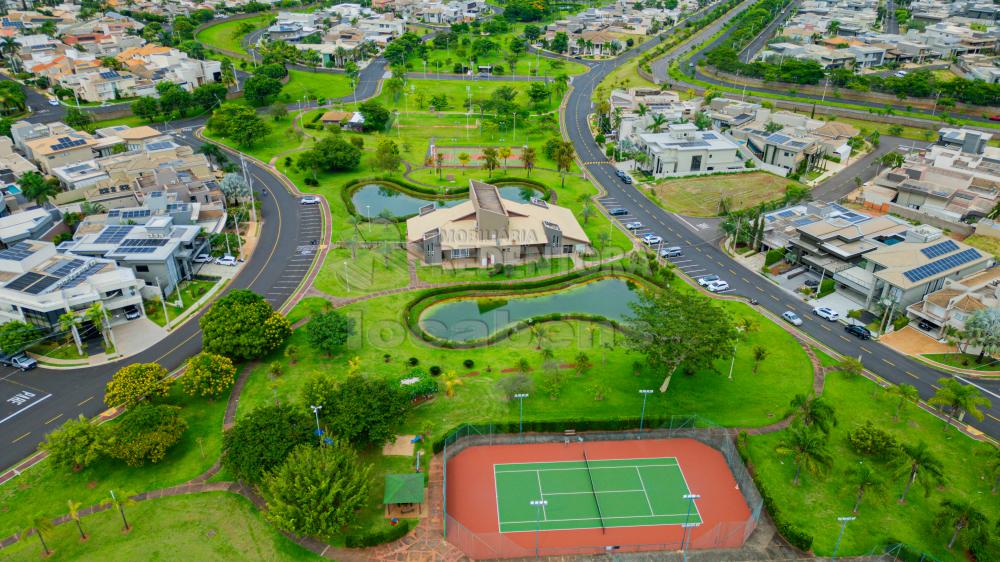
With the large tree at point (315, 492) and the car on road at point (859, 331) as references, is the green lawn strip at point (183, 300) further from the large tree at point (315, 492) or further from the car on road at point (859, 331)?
the car on road at point (859, 331)

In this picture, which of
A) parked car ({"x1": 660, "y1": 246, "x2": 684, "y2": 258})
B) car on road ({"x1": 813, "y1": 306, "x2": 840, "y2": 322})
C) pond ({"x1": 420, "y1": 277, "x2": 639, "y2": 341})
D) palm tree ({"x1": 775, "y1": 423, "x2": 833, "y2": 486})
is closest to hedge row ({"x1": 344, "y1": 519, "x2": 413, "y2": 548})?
pond ({"x1": 420, "y1": 277, "x2": 639, "y2": 341})

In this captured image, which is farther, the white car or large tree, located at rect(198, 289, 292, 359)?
the white car

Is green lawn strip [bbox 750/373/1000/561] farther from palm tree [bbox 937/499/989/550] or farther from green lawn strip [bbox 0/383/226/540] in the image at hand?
green lawn strip [bbox 0/383/226/540]

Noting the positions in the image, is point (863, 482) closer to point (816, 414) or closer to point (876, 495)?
point (876, 495)

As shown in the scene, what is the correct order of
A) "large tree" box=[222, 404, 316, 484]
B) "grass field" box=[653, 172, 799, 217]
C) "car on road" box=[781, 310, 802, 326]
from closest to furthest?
1. "large tree" box=[222, 404, 316, 484]
2. "car on road" box=[781, 310, 802, 326]
3. "grass field" box=[653, 172, 799, 217]

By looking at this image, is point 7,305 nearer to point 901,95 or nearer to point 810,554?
point 810,554

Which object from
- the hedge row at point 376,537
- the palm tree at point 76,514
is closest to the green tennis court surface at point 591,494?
the hedge row at point 376,537
